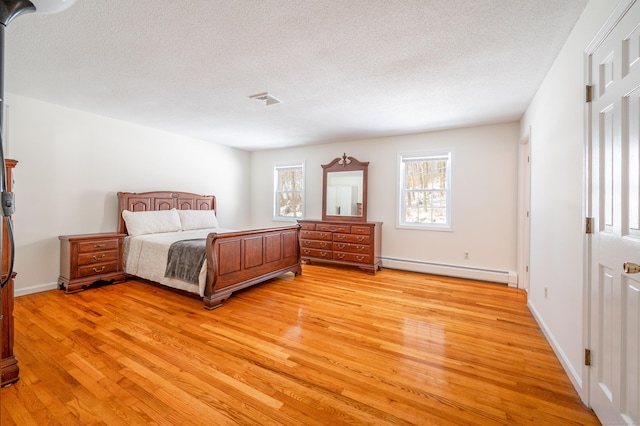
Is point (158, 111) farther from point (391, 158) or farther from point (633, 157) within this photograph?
point (633, 157)

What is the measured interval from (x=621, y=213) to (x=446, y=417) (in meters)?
1.37

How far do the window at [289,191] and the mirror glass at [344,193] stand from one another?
782 mm

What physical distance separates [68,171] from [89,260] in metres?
1.24

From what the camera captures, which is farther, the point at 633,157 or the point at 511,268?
the point at 511,268

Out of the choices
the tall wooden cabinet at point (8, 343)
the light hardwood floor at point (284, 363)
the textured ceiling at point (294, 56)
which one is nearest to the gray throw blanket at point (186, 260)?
the light hardwood floor at point (284, 363)

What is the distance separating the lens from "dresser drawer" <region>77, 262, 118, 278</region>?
3.64m

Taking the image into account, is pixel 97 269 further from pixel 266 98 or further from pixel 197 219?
pixel 266 98

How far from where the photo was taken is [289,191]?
6.26 m

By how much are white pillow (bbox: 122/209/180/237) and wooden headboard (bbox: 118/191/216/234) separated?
5.8 inches

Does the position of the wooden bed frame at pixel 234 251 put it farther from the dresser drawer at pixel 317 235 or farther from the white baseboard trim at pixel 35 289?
the white baseboard trim at pixel 35 289

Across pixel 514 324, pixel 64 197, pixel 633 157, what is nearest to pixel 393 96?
pixel 633 157

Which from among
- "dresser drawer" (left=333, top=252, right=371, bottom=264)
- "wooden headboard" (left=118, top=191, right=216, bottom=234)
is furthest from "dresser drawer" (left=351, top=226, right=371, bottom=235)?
"wooden headboard" (left=118, top=191, right=216, bottom=234)

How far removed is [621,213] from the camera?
1.34 meters

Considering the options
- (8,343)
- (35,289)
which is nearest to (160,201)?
(35,289)
